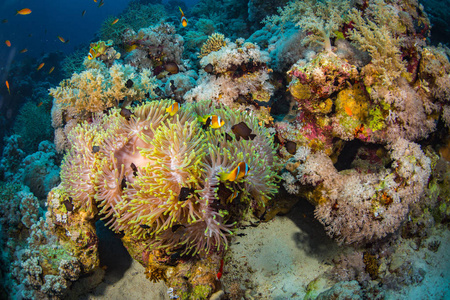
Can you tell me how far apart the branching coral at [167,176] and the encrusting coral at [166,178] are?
11mm

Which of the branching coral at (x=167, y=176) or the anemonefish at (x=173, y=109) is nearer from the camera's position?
the branching coral at (x=167, y=176)

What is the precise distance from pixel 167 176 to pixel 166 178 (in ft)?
0.16

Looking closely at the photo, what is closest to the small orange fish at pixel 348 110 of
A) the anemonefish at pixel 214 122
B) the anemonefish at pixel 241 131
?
the anemonefish at pixel 241 131

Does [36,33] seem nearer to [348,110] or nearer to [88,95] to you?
[88,95]

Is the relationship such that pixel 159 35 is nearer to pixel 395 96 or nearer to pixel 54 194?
pixel 54 194

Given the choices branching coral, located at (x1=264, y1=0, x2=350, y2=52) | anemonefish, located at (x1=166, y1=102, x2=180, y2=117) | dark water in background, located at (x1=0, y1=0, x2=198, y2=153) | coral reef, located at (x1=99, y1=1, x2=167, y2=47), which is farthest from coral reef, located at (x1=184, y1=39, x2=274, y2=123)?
dark water in background, located at (x1=0, y1=0, x2=198, y2=153)

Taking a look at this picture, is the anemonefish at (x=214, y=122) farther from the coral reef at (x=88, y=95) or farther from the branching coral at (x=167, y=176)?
the coral reef at (x=88, y=95)

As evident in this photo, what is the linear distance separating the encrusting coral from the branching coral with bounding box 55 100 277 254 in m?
0.01

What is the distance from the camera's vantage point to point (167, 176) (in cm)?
253

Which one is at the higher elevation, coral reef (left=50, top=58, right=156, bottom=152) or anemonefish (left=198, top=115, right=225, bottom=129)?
anemonefish (left=198, top=115, right=225, bottom=129)

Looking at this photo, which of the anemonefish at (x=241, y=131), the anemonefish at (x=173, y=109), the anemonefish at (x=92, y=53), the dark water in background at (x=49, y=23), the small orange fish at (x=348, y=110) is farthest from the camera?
the dark water in background at (x=49, y=23)

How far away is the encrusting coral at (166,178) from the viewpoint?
2518mm

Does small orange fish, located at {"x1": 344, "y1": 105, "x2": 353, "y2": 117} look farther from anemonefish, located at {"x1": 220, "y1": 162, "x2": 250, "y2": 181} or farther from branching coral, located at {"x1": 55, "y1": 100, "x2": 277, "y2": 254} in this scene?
anemonefish, located at {"x1": 220, "y1": 162, "x2": 250, "y2": 181}

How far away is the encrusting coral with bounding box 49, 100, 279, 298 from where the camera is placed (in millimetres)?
2518
